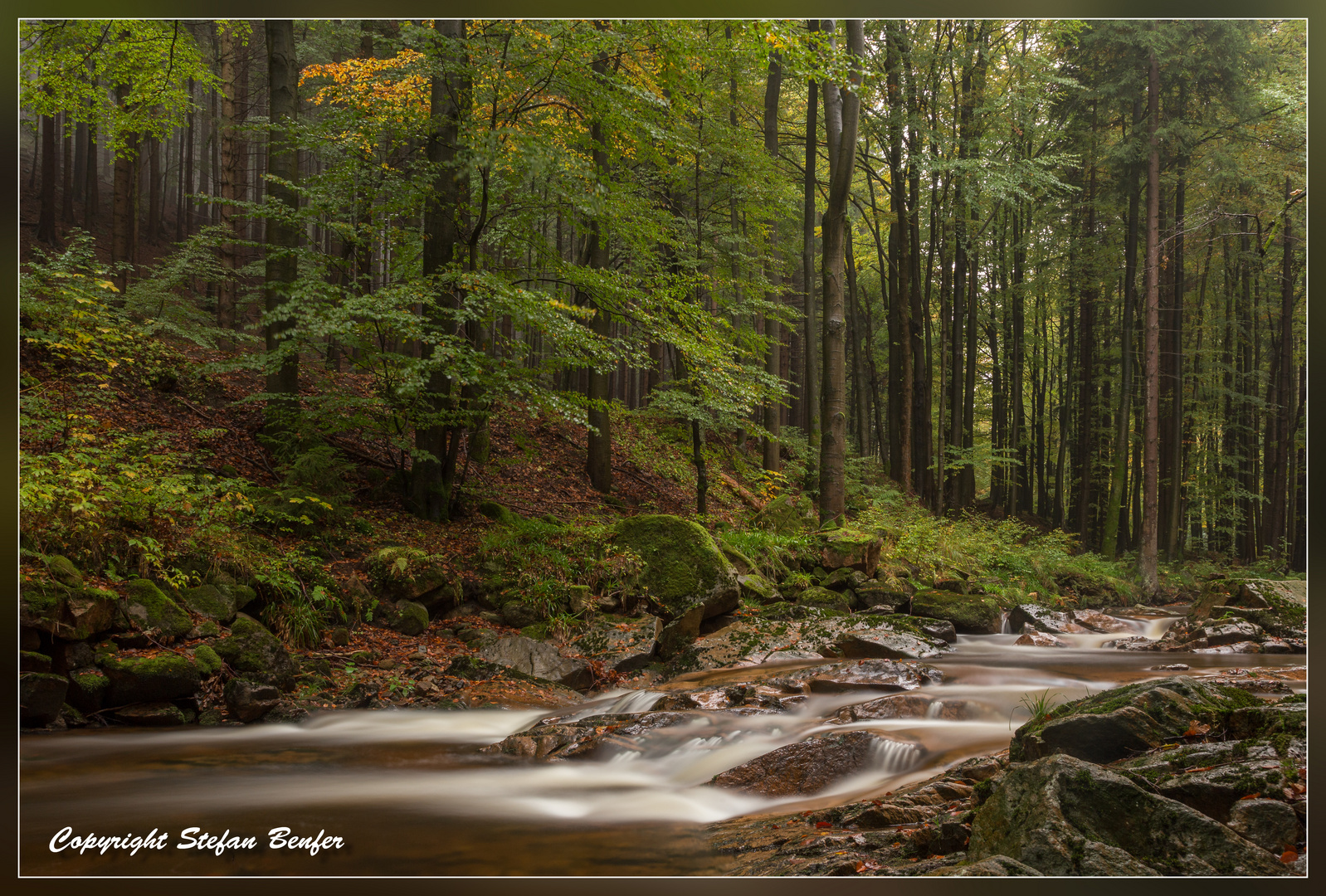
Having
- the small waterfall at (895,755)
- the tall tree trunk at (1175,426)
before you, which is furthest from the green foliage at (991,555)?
the small waterfall at (895,755)

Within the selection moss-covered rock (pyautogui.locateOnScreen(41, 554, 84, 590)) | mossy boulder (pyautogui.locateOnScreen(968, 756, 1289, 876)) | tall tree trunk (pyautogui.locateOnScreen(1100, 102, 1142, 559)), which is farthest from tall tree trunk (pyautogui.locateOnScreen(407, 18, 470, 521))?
tall tree trunk (pyautogui.locateOnScreen(1100, 102, 1142, 559))

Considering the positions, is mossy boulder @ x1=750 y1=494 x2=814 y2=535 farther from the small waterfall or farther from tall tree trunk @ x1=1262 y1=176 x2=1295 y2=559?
the small waterfall

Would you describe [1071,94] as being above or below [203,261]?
above

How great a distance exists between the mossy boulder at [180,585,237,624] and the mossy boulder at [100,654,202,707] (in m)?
0.68

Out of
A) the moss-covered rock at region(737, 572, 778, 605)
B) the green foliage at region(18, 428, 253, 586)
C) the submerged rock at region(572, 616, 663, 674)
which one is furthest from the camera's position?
the moss-covered rock at region(737, 572, 778, 605)

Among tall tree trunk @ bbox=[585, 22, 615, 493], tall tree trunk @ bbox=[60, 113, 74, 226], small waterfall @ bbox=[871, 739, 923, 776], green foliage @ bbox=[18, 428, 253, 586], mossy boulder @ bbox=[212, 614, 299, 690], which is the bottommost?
small waterfall @ bbox=[871, 739, 923, 776]

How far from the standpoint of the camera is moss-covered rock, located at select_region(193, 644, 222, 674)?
5.18 meters

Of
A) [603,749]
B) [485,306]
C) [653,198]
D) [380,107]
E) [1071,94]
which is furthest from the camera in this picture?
[1071,94]

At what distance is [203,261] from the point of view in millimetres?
11039

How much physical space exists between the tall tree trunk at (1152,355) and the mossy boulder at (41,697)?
537 inches

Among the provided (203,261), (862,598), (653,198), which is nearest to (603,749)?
(862,598)

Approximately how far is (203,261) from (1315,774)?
1363 cm

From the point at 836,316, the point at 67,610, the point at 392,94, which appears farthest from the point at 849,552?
the point at 67,610

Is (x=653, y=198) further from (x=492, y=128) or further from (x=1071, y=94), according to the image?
(x=1071, y=94)
